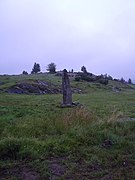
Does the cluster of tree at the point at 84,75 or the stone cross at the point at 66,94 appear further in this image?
the cluster of tree at the point at 84,75

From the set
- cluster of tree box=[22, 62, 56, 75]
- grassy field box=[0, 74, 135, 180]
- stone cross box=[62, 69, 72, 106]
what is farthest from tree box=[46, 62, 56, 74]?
grassy field box=[0, 74, 135, 180]

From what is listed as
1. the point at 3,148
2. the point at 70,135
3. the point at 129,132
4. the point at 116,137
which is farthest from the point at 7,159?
the point at 129,132

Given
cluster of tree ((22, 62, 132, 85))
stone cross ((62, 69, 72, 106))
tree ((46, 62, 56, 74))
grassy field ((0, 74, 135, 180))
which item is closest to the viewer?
grassy field ((0, 74, 135, 180))

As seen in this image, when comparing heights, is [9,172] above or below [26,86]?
below

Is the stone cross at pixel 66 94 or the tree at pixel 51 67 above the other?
the tree at pixel 51 67

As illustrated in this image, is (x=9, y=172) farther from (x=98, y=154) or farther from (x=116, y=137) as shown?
(x=116, y=137)

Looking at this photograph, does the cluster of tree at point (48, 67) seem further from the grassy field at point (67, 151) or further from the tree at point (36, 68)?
the grassy field at point (67, 151)

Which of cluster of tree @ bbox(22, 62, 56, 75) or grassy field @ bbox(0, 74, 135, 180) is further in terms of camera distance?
cluster of tree @ bbox(22, 62, 56, 75)

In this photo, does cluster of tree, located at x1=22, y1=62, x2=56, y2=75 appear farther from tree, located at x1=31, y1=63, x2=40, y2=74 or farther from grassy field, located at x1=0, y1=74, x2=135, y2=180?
grassy field, located at x1=0, y1=74, x2=135, y2=180

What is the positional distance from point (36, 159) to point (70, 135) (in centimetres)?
231

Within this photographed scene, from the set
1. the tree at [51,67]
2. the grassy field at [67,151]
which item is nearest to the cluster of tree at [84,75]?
the tree at [51,67]

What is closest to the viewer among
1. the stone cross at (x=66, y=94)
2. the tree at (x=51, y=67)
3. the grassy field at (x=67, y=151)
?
the grassy field at (x=67, y=151)

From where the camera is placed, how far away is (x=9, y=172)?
7.21 metres

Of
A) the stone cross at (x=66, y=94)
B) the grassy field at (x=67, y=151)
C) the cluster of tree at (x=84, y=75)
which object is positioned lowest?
the grassy field at (x=67, y=151)
